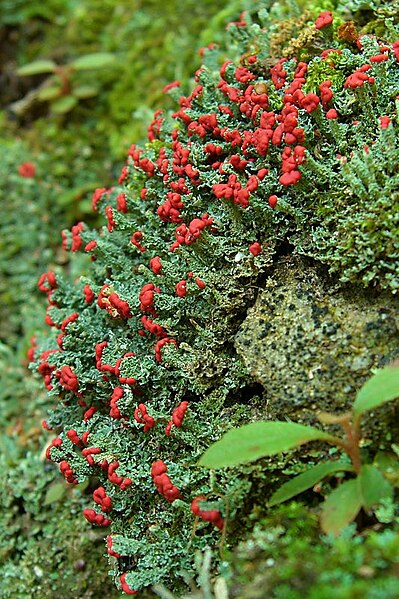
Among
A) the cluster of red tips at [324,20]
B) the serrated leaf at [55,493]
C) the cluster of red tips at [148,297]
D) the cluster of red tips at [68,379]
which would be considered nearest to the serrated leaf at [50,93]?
the cluster of red tips at [324,20]

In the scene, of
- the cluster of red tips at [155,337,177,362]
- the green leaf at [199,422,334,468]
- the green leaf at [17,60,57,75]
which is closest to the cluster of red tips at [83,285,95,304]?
the cluster of red tips at [155,337,177,362]

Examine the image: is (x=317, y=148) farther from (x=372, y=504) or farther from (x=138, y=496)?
(x=138, y=496)

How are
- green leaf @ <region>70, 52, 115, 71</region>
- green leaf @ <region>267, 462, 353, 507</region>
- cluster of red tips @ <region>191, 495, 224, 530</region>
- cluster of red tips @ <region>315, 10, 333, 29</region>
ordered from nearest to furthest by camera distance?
green leaf @ <region>267, 462, 353, 507</region>
cluster of red tips @ <region>191, 495, 224, 530</region>
cluster of red tips @ <region>315, 10, 333, 29</region>
green leaf @ <region>70, 52, 115, 71</region>

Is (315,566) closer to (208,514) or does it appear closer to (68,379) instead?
(208,514)

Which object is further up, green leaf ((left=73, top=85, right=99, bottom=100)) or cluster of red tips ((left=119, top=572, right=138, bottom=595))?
green leaf ((left=73, top=85, right=99, bottom=100))

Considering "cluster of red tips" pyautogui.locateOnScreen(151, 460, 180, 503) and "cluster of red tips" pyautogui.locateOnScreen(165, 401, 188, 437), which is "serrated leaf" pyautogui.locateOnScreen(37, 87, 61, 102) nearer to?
"cluster of red tips" pyautogui.locateOnScreen(165, 401, 188, 437)

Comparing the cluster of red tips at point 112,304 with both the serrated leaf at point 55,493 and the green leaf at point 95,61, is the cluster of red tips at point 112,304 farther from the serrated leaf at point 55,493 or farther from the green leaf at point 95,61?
the green leaf at point 95,61

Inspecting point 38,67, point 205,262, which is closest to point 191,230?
point 205,262
